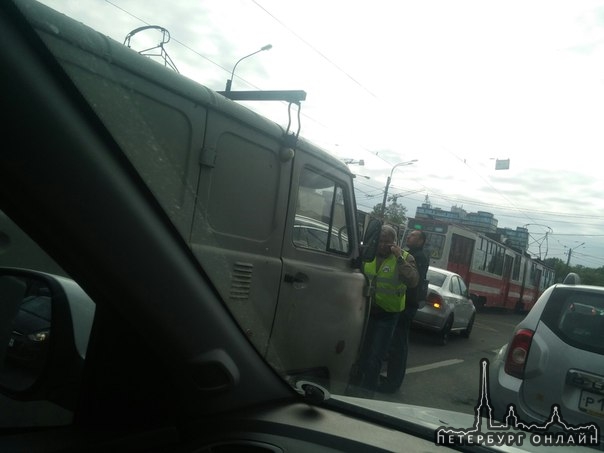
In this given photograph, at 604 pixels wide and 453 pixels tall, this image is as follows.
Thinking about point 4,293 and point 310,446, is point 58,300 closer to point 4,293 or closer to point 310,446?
point 4,293

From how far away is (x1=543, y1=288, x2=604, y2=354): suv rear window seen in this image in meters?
3.81

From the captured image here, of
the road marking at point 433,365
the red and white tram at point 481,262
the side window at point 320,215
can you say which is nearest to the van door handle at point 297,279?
the side window at point 320,215

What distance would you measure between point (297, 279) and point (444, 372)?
4424 mm

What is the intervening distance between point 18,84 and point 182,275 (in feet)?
2.50

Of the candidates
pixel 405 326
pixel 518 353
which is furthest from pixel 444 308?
pixel 518 353

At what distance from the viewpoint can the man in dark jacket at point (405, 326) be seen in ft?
17.6

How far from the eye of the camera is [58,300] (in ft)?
6.99

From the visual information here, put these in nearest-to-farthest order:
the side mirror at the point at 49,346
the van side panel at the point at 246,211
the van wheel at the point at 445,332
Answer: the side mirror at the point at 49,346 → the van side panel at the point at 246,211 → the van wheel at the point at 445,332

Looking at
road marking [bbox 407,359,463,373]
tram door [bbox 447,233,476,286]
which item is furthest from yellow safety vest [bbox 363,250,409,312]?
tram door [bbox 447,233,476,286]

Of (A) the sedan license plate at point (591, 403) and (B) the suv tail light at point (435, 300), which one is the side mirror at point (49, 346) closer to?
(A) the sedan license plate at point (591, 403)

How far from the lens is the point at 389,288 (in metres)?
5.30

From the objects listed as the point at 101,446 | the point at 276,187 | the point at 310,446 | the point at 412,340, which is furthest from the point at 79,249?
the point at 412,340

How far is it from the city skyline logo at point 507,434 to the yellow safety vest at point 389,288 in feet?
9.07

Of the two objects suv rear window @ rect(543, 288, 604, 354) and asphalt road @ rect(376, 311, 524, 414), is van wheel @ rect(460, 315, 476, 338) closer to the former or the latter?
asphalt road @ rect(376, 311, 524, 414)
